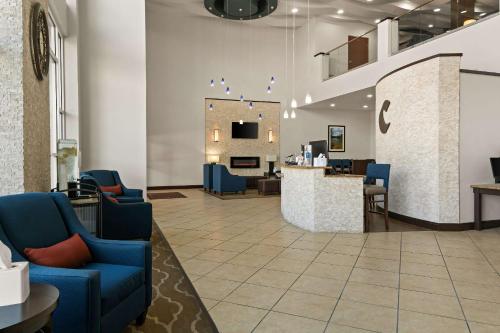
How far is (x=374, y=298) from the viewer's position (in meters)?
2.93

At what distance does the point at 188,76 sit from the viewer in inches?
476

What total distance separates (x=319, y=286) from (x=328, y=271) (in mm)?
442

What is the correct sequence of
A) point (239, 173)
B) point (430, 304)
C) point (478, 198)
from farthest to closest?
point (239, 173) < point (478, 198) < point (430, 304)

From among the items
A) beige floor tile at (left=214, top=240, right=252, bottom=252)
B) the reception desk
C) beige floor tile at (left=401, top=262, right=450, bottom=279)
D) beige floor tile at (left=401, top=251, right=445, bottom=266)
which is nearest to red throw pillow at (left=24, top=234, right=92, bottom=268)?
beige floor tile at (left=214, top=240, right=252, bottom=252)

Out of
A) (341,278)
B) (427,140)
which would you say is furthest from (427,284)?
(427,140)

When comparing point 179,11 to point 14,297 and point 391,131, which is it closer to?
point 391,131

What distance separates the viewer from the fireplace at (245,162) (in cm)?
1269

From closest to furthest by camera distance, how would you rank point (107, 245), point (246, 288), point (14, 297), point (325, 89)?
point (14, 297), point (107, 245), point (246, 288), point (325, 89)

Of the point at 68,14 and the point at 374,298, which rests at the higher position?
the point at 68,14

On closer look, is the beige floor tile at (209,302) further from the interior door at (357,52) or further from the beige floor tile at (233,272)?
the interior door at (357,52)

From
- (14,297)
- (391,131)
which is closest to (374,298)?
(14,297)

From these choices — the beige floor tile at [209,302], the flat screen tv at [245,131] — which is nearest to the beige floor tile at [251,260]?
the beige floor tile at [209,302]

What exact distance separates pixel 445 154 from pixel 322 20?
843cm

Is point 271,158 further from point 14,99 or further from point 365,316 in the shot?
point 14,99
